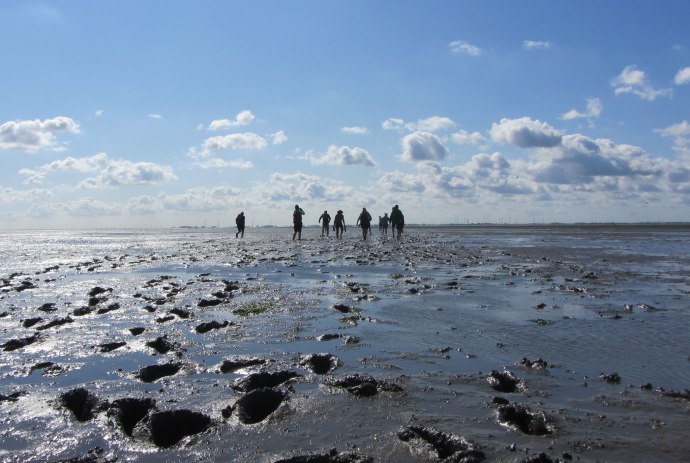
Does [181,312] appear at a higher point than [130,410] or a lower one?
higher

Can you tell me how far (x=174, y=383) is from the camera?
240 inches

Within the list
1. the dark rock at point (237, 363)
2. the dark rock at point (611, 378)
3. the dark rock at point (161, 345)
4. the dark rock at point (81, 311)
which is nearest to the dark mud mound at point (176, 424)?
the dark rock at point (237, 363)

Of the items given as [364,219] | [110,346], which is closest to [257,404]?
[110,346]

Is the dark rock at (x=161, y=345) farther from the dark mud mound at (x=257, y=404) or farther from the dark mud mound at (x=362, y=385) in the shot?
the dark mud mound at (x=362, y=385)

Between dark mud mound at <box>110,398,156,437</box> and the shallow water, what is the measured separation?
0.44 feet

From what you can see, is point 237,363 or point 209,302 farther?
point 209,302

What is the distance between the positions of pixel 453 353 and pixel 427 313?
309cm

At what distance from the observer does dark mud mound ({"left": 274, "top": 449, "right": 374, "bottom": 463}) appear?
13.4 feet

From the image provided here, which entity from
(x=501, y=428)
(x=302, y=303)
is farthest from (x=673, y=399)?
(x=302, y=303)

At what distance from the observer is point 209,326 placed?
9.12 metres

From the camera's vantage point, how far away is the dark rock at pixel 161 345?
769 cm

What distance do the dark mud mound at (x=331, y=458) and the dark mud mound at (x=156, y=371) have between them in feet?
9.35

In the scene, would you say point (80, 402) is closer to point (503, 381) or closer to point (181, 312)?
point (503, 381)

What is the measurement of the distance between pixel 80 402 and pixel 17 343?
328 centimetres
